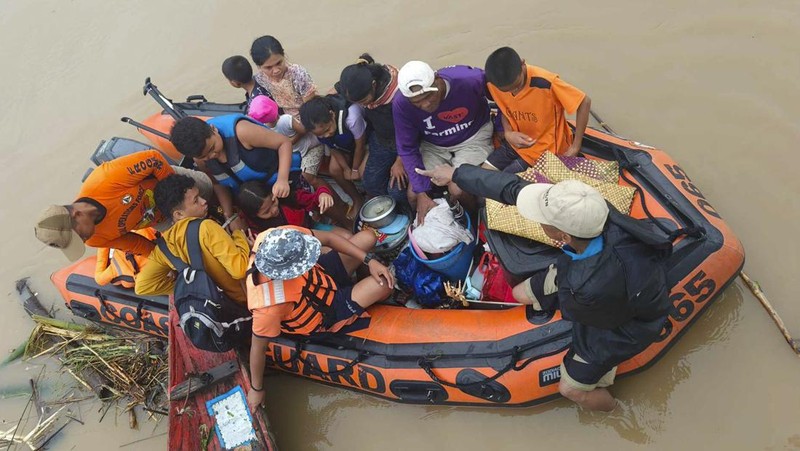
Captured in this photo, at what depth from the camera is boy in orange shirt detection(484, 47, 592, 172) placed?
9.44 ft

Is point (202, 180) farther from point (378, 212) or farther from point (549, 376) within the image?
point (549, 376)

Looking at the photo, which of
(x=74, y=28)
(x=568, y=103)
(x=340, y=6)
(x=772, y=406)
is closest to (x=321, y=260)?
(x=568, y=103)

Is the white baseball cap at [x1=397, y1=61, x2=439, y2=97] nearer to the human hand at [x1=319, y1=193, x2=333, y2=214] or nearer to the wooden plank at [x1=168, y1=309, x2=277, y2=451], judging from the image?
the human hand at [x1=319, y1=193, x2=333, y2=214]

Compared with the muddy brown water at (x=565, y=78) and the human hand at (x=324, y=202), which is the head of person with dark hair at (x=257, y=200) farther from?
the muddy brown water at (x=565, y=78)

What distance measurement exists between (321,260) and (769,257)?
2657 millimetres

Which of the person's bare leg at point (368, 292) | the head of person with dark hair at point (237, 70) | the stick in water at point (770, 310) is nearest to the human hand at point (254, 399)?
the person's bare leg at point (368, 292)

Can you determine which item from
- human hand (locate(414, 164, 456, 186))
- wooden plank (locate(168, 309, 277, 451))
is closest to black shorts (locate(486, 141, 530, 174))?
human hand (locate(414, 164, 456, 186))

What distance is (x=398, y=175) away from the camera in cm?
372

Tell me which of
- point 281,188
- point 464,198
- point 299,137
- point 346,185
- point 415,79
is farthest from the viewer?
point 346,185

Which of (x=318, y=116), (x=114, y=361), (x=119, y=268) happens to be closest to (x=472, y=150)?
(x=318, y=116)

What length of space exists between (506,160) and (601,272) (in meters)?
1.43

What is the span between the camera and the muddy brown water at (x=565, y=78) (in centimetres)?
297

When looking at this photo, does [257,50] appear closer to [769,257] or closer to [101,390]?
[101,390]

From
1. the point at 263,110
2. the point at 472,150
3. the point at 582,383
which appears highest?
the point at 263,110
